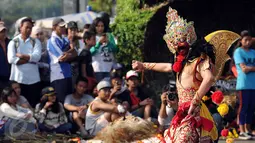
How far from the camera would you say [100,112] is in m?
11.1

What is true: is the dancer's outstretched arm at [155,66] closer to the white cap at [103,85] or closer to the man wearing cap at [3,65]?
the white cap at [103,85]

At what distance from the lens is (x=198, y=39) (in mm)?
7793

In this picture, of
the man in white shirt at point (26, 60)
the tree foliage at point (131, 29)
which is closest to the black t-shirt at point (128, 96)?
the tree foliage at point (131, 29)

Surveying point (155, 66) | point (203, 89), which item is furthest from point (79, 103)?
point (203, 89)

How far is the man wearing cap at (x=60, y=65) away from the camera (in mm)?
11555

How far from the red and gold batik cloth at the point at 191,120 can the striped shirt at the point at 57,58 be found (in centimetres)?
415

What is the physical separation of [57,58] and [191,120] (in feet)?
14.8

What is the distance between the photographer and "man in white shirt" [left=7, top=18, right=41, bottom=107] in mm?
11227

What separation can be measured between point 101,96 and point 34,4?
37768 mm

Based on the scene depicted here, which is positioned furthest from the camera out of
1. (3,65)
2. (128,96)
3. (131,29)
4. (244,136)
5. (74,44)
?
(131,29)

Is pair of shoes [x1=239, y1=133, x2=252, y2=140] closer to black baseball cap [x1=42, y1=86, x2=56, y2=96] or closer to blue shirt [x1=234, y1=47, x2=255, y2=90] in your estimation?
blue shirt [x1=234, y1=47, x2=255, y2=90]

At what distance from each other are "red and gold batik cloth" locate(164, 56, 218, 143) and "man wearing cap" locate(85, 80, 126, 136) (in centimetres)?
320

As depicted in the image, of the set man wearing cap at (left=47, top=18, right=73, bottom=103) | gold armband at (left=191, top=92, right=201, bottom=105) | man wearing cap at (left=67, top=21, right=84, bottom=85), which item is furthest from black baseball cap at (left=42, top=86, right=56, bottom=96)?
gold armband at (left=191, top=92, right=201, bottom=105)

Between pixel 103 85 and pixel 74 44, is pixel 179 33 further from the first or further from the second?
pixel 74 44
